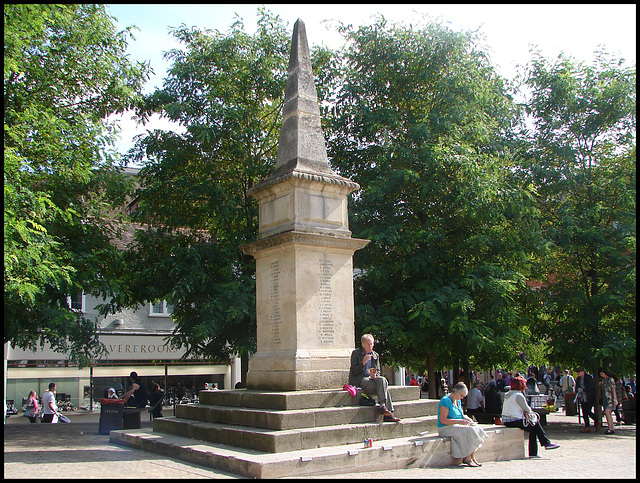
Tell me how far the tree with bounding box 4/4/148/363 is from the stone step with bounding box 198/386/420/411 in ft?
17.0

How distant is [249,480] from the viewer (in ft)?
26.4

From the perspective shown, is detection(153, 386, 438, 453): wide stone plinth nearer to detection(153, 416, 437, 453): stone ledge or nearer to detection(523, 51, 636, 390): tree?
detection(153, 416, 437, 453): stone ledge

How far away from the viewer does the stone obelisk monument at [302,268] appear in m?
11.3

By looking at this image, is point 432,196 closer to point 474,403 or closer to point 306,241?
point 474,403

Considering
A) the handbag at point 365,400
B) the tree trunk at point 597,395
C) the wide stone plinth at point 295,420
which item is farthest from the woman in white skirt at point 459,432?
the tree trunk at point 597,395

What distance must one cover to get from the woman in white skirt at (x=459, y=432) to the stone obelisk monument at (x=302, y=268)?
1.91m

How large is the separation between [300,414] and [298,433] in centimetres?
50

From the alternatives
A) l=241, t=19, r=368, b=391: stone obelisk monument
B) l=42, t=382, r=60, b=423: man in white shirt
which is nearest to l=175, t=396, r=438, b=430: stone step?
l=241, t=19, r=368, b=391: stone obelisk monument

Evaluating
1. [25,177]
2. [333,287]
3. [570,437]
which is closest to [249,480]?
[333,287]

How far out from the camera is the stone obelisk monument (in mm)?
11336

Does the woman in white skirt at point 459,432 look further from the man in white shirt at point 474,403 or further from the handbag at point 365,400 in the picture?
the man in white shirt at point 474,403

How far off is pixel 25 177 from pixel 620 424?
20.4m

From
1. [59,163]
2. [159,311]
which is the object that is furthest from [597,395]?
[159,311]

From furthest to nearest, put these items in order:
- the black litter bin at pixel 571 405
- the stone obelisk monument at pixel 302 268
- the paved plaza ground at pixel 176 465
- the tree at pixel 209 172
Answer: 1. the black litter bin at pixel 571 405
2. the tree at pixel 209 172
3. the stone obelisk monument at pixel 302 268
4. the paved plaza ground at pixel 176 465
